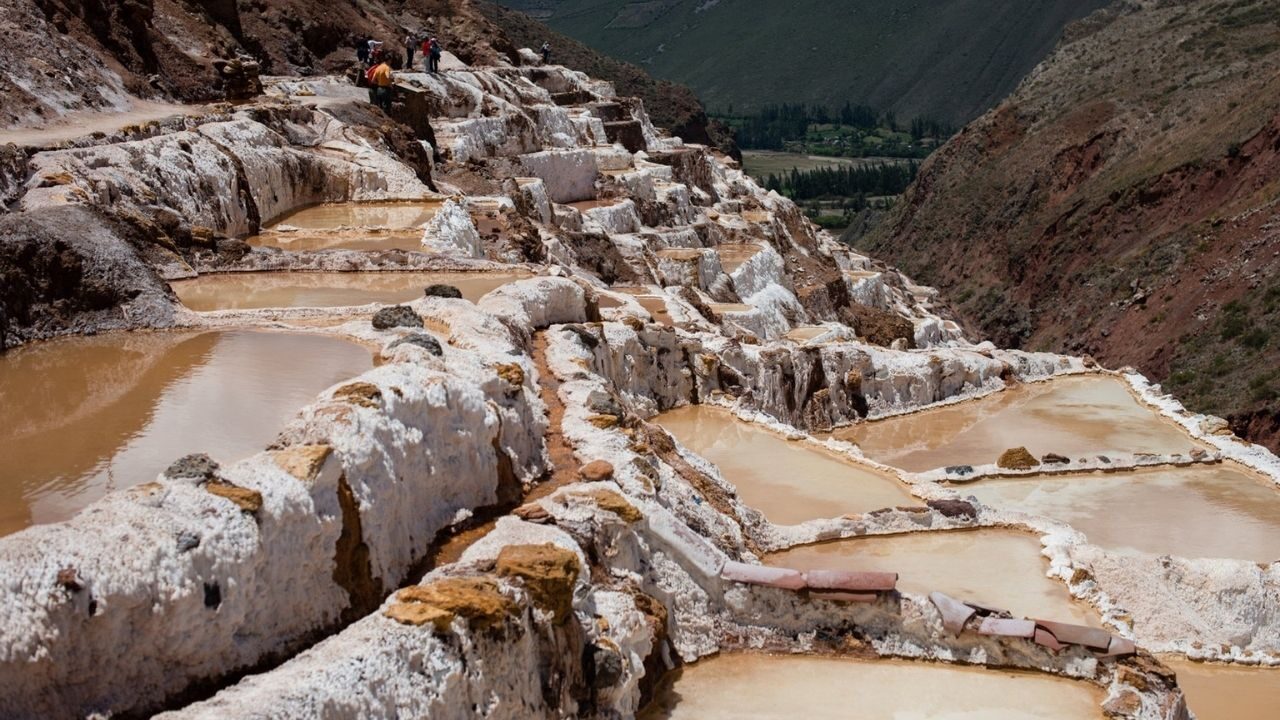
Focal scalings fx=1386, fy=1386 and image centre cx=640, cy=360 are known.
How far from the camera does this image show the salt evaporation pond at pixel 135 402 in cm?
779

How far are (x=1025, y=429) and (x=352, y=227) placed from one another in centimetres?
1070

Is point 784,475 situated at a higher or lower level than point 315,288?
lower

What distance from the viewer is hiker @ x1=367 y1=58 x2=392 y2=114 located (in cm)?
2769

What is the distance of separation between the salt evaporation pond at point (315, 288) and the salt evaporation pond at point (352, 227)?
2390 mm

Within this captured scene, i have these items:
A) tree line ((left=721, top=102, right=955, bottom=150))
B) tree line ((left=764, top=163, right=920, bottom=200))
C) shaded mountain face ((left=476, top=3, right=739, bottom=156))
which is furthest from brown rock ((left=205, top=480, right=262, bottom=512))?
tree line ((left=721, top=102, right=955, bottom=150))

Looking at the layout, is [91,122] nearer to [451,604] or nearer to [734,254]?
[451,604]

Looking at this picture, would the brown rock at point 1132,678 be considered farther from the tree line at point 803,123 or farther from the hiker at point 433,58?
the tree line at point 803,123

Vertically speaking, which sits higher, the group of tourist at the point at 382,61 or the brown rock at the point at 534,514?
the group of tourist at the point at 382,61

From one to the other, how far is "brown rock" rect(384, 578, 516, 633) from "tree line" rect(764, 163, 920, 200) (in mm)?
114642

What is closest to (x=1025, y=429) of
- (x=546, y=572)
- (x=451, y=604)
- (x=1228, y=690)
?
(x=1228, y=690)

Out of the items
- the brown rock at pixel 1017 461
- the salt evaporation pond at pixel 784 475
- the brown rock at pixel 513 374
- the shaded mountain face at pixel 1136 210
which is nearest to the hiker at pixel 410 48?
the salt evaporation pond at pixel 784 475

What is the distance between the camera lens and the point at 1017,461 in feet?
60.2

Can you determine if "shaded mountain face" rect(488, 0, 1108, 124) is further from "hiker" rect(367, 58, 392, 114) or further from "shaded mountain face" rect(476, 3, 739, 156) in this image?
"hiker" rect(367, 58, 392, 114)

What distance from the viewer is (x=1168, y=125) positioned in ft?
224
